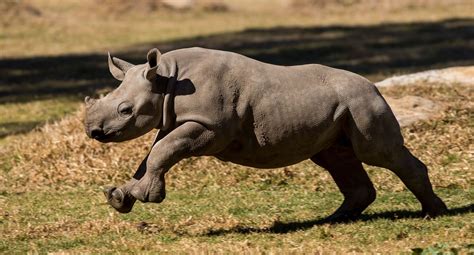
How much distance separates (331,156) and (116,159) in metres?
3.46

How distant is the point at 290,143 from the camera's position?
29.5 feet

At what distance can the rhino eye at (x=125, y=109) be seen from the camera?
8.70 m

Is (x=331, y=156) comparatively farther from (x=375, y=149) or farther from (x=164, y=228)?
(x=164, y=228)

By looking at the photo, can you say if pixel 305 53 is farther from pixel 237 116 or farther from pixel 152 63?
pixel 152 63

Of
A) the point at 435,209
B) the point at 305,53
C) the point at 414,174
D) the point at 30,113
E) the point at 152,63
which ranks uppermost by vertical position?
the point at 152,63

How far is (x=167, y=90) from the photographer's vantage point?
8734 millimetres

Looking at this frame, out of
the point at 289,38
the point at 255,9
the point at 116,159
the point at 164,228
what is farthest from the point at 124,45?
the point at 164,228

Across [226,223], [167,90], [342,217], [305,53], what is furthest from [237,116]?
[305,53]

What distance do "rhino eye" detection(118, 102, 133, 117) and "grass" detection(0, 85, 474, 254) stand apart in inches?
36.8

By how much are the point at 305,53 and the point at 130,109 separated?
15105 millimetres

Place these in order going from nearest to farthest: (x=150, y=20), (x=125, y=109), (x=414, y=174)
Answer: (x=125, y=109), (x=414, y=174), (x=150, y=20)

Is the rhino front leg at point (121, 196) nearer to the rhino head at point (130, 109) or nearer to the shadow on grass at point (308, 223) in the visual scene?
the rhino head at point (130, 109)

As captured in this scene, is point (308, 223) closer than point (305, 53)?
Result: Yes

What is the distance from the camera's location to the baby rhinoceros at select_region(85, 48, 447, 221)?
28.4 ft
